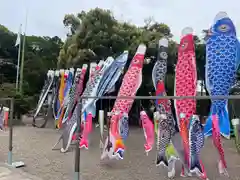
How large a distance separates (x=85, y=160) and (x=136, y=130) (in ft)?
9.21

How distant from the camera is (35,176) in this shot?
5109 mm

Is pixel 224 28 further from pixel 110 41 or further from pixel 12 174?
pixel 110 41

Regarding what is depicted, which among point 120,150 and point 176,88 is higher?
point 176,88

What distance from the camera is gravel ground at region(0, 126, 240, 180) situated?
5273mm

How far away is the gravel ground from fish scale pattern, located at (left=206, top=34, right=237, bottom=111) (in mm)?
1070

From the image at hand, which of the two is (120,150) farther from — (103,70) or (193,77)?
(103,70)

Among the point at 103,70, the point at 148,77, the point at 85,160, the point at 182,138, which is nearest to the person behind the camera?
the point at 182,138

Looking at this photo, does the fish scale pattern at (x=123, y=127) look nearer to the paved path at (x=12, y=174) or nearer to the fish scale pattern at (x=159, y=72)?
the fish scale pattern at (x=159, y=72)

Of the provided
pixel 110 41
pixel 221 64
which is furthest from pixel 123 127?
pixel 110 41

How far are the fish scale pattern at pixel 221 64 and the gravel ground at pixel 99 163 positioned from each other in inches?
42.1

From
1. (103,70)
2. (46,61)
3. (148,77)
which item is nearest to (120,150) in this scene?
(103,70)

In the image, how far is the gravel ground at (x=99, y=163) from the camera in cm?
527

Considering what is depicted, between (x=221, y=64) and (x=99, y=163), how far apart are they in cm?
331

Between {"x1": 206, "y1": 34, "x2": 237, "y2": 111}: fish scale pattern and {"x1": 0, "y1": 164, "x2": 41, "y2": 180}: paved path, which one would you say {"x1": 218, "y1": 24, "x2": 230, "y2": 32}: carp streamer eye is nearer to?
{"x1": 206, "y1": 34, "x2": 237, "y2": 111}: fish scale pattern
